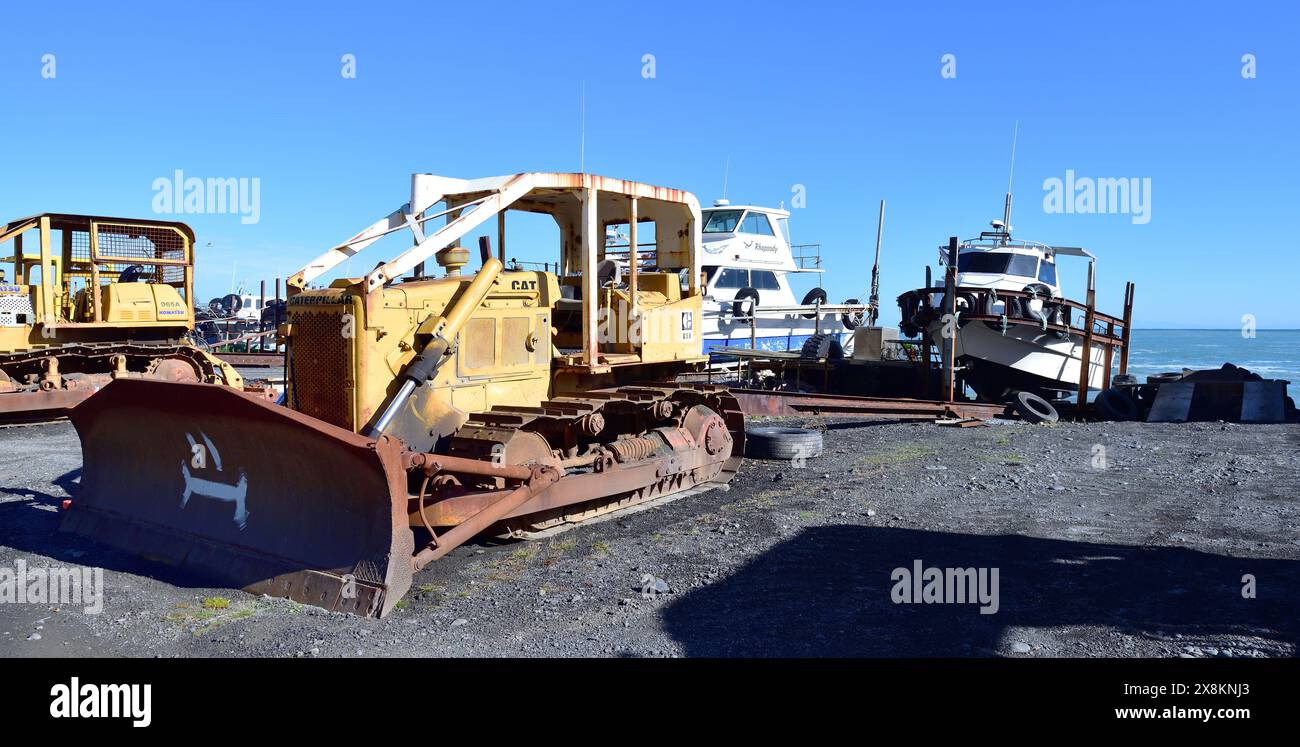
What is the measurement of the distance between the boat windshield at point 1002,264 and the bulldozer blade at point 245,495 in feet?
58.5

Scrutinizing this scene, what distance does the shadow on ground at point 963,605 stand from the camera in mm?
4875

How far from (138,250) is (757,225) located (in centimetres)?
1530

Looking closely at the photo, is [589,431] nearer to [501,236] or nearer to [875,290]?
[501,236]

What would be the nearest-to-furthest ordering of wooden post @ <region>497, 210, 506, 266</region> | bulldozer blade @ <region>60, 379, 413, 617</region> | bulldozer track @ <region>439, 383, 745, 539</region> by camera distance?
bulldozer blade @ <region>60, 379, 413, 617</region>, bulldozer track @ <region>439, 383, 745, 539</region>, wooden post @ <region>497, 210, 506, 266</region>

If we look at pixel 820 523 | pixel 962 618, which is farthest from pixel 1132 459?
pixel 962 618

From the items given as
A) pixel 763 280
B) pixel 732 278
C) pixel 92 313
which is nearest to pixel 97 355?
pixel 92 313

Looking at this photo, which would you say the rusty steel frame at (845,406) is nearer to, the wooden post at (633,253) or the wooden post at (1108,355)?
the wooden post at (633,253)

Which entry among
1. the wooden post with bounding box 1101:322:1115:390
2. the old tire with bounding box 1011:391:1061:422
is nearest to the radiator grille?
the old tire with bounding box 1011:391:1061:422

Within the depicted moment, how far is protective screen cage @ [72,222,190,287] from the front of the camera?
549 inches

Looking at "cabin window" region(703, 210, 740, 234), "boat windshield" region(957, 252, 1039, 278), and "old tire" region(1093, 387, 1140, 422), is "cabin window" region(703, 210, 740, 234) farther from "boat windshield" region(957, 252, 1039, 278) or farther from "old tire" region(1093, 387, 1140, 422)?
"old tire" region(1093, 387, 1140, 422)

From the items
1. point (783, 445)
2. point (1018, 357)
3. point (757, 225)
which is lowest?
point (783, 445)

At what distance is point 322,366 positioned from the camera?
6.63 metres

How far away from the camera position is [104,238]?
1397 cm

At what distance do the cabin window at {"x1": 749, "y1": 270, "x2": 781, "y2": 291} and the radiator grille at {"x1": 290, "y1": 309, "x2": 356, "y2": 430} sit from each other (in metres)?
18.6
